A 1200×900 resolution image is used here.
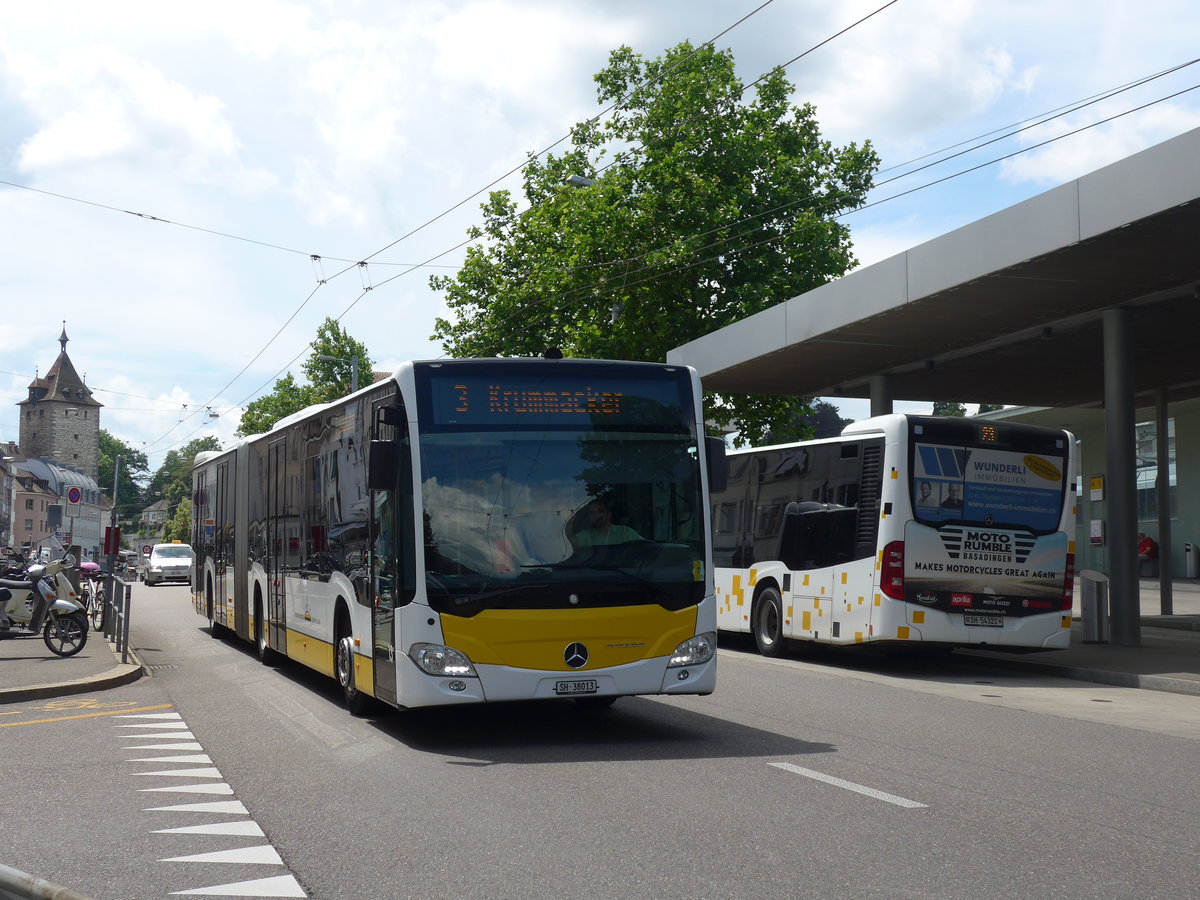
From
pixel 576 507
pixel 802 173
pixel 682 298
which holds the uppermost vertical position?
pixel 802 173

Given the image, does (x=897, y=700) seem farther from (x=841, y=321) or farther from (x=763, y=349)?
(x=763, y=349)

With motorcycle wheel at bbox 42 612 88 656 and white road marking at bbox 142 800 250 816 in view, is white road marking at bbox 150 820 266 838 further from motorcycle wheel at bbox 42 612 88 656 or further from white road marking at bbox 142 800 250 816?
motorcycle wheel at bbox 42 612 88 656

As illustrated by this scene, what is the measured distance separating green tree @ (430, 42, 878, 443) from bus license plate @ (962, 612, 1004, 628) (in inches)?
818

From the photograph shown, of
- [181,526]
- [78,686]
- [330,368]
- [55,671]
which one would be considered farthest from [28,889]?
[181,526]

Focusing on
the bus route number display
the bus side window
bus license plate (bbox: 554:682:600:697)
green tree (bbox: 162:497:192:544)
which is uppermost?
the bus route number display

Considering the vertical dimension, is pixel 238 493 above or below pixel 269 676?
above

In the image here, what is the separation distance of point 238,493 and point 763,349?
30.6ft

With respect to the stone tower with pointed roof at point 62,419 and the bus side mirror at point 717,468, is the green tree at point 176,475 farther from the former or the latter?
the bus side mirror at point 717,468

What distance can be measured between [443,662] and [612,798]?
92.9 inches

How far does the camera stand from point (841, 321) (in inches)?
840

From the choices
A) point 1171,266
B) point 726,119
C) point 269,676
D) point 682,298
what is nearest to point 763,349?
point 1171,266

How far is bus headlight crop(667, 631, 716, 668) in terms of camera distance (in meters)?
10.2

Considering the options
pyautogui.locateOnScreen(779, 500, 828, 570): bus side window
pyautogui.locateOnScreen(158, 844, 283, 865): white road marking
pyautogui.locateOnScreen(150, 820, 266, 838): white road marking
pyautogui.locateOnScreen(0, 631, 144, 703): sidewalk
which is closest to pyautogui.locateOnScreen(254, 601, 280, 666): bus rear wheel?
pyautogui.locateOnScreen(0, 631, 144, 703): sidewalk

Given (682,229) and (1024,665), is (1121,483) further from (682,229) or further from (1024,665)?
(682,229)
